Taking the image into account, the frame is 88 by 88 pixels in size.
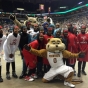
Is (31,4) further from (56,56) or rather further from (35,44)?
(56,56)

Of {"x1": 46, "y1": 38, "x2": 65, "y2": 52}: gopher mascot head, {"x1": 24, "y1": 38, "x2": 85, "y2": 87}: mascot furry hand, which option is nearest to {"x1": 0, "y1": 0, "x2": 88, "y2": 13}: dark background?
{"x1": 24, "y1": 38, "x2": 85, "y2": 87}: mascot furry hand

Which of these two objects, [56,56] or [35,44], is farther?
[35,44]

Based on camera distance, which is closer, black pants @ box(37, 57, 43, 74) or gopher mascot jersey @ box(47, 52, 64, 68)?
gopher mascot jersey @ box(47, 52, 64, 68)

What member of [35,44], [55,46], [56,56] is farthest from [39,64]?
[55,46]

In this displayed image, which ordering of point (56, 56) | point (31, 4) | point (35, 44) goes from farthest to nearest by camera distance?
1. point (31, 4)
2. point (35, 44)
3. point (56, 56)

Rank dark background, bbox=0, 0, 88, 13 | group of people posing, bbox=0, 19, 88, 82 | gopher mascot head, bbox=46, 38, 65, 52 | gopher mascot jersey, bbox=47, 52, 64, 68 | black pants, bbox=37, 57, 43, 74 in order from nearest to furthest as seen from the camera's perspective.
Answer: gopher mascot head, bbox=46, 38, 65, 52 → gopher mascot jersey, bbox=47, 52, 64, 68 → group of people posing, bbox=0, 19, 88, 82 → black pants, bbox=37, 57, 43, 74 → dark background, bbox=0, 0, 88, 13

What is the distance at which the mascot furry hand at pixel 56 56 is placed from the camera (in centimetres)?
403

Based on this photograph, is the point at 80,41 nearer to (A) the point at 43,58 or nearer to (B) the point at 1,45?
(A) the point at 43,58

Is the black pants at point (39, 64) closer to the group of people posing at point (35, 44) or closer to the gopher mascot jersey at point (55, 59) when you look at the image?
the group of people posing at point (35, 44)

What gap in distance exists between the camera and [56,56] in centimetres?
412

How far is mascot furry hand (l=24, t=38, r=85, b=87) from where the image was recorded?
403 cm

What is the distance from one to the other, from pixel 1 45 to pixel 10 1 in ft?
82.7

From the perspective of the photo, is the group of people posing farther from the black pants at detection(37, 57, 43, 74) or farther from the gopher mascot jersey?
the gopher mascot jersey

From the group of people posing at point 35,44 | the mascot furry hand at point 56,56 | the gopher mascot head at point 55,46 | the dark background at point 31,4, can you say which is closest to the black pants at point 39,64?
the group of people posing at point 35,44
